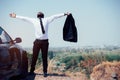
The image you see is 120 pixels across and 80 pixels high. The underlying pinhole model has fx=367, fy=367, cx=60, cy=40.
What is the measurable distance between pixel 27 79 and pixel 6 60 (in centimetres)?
→ 227

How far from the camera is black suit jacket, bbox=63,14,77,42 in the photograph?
37.0 ft

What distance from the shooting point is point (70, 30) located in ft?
37.2

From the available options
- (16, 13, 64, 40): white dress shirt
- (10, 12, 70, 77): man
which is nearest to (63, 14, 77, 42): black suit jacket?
(10, 12, 70, 77): man

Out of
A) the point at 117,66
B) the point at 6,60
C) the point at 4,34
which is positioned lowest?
the point at 117,66

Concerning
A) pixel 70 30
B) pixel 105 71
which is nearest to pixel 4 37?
pixel 70 30

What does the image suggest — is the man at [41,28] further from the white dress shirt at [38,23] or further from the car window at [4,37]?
the car window at [4,37]

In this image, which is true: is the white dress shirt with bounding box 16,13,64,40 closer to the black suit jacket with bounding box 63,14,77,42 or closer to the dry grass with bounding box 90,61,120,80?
the black suit jacket with bounding box 63,14,77,42

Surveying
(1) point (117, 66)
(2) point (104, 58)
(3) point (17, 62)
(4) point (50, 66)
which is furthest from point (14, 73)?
(2) point (104, 58)

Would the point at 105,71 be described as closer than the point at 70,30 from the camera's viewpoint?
No

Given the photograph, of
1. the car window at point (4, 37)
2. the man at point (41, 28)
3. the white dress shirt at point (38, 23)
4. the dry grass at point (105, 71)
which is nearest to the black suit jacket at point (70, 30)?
the man at point (41, 28)

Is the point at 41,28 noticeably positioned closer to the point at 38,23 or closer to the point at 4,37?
the point at 38,23

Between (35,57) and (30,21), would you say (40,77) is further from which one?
(30,21)

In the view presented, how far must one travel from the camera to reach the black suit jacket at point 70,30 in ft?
37.0

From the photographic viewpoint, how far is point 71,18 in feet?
36.9
